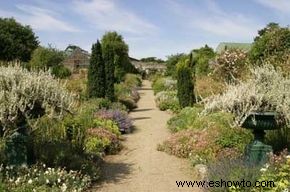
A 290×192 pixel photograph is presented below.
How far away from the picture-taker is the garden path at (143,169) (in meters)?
8.21

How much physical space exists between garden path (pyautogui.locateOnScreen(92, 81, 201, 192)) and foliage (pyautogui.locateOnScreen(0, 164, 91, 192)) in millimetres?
564

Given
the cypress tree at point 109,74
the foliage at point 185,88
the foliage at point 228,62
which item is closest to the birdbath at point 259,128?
the foliage at point 185,88

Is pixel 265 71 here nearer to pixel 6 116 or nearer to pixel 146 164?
pixel 146 164

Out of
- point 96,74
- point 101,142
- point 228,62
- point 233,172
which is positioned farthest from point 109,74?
point 233,172

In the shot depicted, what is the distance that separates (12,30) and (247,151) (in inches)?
2437

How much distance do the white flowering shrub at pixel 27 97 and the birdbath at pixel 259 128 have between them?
9.99ft

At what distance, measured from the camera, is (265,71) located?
26.9ft

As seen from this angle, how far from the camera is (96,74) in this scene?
19.0 metres

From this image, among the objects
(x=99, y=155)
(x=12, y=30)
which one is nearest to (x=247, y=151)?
(x=99, y=155)

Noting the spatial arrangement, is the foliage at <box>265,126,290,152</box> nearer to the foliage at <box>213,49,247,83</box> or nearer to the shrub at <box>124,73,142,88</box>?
the foliage at <box>213,49,247,83</box>

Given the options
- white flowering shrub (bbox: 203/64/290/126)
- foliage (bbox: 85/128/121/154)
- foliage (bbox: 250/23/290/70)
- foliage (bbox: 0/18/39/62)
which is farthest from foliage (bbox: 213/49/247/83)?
foliage (bbox: 0/18/39/62)

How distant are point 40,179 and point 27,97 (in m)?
1.31

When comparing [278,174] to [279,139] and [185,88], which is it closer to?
[279,139]

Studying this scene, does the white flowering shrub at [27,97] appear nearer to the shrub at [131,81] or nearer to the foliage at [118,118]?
the foliage at [118,118]
